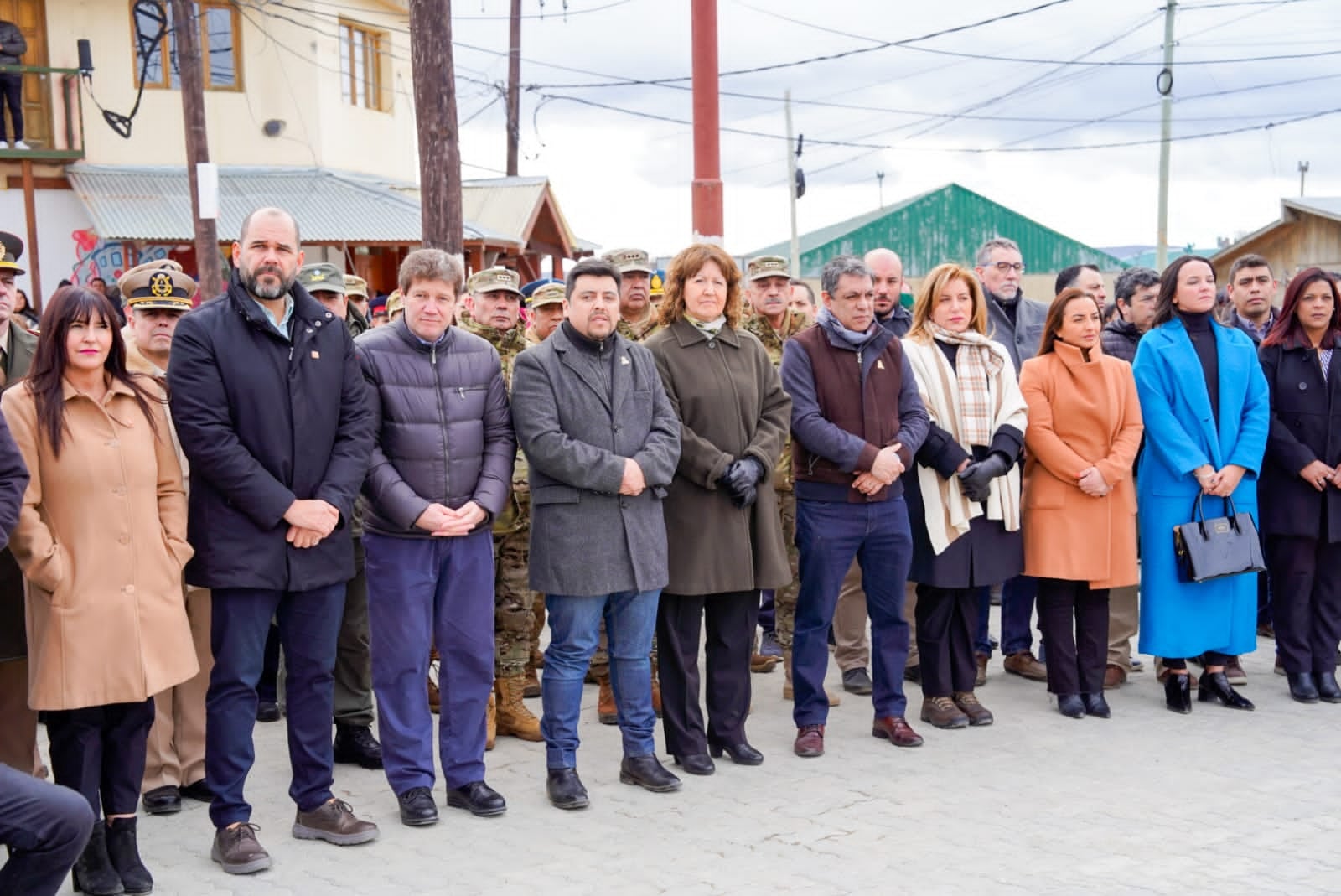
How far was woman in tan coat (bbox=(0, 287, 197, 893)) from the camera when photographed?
4457 mm

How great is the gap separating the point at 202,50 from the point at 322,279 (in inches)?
666

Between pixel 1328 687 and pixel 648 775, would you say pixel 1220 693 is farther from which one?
pixel 648 775

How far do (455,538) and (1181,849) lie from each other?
10.1 ft

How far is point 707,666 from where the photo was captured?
243 inches

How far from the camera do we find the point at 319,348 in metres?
5.02

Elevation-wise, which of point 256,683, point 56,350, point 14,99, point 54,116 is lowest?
point 256,683

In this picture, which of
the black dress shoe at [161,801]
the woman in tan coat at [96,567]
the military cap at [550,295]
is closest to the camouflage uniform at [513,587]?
the military cap at [550,295]

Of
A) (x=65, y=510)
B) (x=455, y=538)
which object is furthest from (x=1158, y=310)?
(x=65, y=510)

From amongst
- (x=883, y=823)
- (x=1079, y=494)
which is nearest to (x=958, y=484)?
(x=1079, y=494)

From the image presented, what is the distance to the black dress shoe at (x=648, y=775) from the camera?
570cm

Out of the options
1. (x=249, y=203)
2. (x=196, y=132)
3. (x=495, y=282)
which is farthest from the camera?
(x=249, y=203)

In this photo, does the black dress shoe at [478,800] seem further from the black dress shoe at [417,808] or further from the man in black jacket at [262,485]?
the man in black jacket at [262,485]

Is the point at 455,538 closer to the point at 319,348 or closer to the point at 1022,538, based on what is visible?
the point at 319,348

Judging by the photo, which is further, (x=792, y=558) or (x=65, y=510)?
(x=792, y=558)
